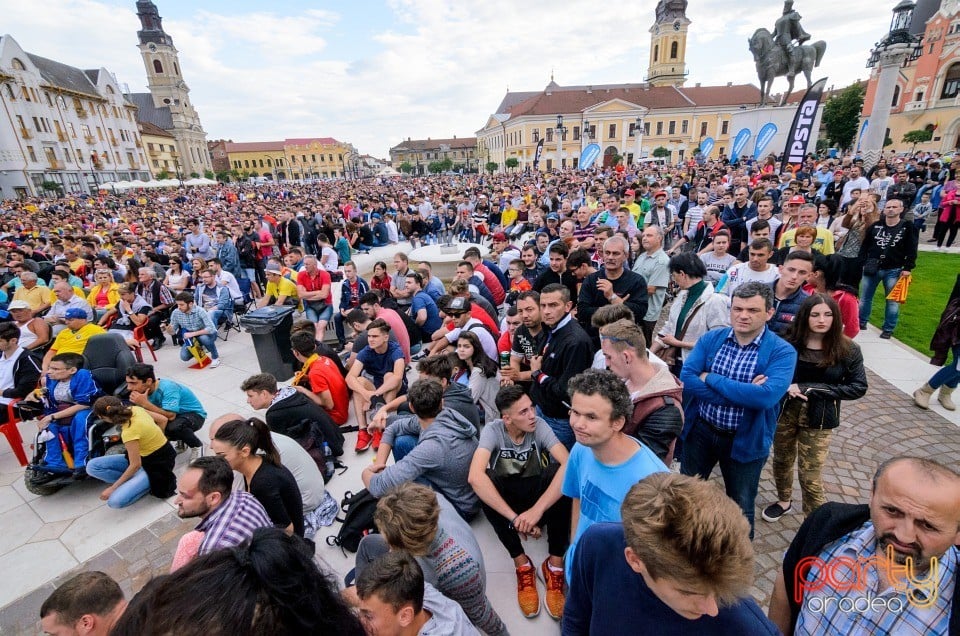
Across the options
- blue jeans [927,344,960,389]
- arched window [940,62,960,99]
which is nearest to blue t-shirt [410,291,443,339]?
blue jeans [927,344,960,389]

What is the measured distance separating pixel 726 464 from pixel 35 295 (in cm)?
1066

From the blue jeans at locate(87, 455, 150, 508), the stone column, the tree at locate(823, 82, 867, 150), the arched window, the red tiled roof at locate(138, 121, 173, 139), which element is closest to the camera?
the blue jeans at locate(87, 455, 150, 508)

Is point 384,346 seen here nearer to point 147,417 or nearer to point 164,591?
point 147,417

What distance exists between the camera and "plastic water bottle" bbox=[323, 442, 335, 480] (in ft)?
14.3

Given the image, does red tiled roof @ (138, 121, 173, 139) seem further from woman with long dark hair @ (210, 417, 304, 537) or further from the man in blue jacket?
the man in blue jacket

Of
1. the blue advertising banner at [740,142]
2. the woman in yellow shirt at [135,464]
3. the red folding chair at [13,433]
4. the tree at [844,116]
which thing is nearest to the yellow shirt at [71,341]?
the red folding chair at [13,433]

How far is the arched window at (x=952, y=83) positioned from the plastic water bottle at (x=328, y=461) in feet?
218

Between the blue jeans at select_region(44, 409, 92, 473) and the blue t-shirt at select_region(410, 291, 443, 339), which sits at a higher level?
the blue t-shirt at select_region(410, 291, 443, 339)

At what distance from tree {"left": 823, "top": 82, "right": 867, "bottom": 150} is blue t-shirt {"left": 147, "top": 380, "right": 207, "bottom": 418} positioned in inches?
2596

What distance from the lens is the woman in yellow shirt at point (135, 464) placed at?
387 cm

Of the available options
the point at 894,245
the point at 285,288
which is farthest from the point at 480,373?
the point at 894,245

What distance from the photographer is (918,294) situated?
26.1 ft

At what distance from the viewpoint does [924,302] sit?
7.58 m

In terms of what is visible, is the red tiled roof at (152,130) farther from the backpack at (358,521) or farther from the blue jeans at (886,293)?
the blue jeans at (886,293)
